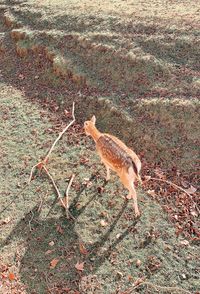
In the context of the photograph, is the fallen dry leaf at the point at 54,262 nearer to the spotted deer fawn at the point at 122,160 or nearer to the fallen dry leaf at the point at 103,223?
the fallen dry leaf at the point at 103,223

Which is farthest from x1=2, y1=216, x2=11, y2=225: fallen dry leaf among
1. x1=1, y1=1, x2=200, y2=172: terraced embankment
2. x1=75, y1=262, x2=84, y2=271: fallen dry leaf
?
x1=1, y1=1, x2=200, y2=172: terraced embankment

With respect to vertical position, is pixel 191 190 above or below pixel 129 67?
below

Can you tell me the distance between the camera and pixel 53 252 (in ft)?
21.8

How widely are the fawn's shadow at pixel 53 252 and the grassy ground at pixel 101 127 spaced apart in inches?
0.7

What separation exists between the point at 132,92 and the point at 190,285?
4575mm

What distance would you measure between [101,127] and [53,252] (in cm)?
314

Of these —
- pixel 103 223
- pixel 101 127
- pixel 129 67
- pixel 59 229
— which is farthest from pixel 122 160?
pixel 129 67

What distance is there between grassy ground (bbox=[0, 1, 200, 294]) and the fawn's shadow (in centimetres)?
2

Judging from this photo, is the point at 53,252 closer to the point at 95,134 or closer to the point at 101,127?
the point at 95,134

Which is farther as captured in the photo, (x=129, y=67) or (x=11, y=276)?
(x=129, y=67)

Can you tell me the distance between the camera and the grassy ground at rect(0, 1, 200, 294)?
254 inches

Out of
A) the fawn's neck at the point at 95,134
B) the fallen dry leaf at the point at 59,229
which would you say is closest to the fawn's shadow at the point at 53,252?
the fallen dry leaf at the point at 59,229

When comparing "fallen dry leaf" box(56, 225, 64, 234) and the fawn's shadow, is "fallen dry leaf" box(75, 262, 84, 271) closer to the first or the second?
the fawn's shadow

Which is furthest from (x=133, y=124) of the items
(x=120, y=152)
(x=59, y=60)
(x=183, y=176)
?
(x=59, y=60)
